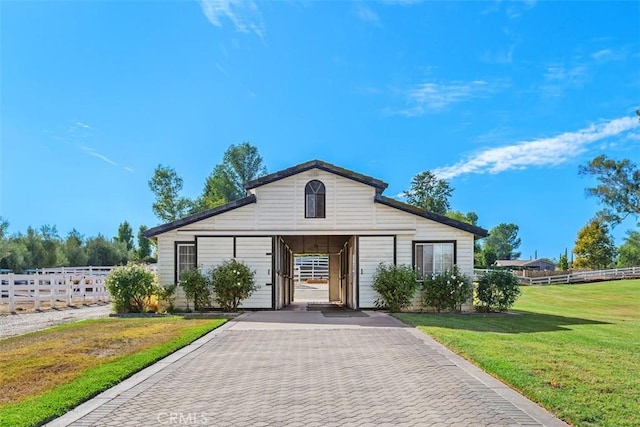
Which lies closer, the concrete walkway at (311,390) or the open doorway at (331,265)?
the concrete walkway at (311,390)

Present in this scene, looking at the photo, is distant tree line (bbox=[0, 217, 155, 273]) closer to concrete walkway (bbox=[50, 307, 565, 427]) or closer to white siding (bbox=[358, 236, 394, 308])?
white siding (bbox=[358, 236, 394, 308])

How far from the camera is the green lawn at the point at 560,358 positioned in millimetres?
5508

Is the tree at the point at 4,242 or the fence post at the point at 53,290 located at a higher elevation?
the tree at the point at 4,242

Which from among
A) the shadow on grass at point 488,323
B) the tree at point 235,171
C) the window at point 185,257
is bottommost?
the shadow on grass at point 488,323

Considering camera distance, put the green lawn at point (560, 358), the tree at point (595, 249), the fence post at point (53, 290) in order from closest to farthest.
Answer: the green lawn at point (560, 358) → the fence post at point (53, 290) → the tree at point (595, 249)

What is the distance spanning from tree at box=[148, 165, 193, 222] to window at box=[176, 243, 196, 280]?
34.7 m

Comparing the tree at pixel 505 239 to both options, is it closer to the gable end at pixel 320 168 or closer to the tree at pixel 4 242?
the tree at pixel 4 242

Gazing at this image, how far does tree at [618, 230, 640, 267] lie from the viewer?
60.3 metres

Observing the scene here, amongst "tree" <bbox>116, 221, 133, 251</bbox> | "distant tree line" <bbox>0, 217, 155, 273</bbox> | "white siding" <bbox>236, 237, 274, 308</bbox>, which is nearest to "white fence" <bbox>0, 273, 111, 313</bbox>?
"white siding" <bbox>236, 237, 274, 308</bbox>

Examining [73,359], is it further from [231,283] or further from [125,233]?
[125,233]

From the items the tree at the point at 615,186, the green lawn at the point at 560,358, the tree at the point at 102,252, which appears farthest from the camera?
the tree at the point at 102,252

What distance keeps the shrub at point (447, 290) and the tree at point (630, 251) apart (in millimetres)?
51947

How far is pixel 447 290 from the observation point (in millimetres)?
16672

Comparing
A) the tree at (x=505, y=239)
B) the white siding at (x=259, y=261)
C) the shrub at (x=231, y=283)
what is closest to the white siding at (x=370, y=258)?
the white siding at (x=259, y=261)
